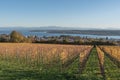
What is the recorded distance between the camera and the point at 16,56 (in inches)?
1121

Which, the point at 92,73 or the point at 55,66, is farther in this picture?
the point at 55,66

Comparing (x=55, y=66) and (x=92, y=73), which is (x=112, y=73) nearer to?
(x=92, y=73)

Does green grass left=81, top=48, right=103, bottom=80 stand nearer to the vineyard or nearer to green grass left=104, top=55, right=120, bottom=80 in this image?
the vineyard

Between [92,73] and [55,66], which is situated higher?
[92,73]

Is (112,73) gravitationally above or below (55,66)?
above

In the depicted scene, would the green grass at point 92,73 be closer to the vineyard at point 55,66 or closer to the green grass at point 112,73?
the vineyard at point 55,66

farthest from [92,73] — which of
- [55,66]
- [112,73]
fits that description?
[55,66]

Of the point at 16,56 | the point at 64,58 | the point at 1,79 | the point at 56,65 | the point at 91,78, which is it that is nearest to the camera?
the point at 1,79

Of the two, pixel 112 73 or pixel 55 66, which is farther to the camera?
pixel 55 66

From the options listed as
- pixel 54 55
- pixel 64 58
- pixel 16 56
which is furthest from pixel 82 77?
pixel 16 56

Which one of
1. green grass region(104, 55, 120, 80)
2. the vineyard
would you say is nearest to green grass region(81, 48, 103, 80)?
the vineyard

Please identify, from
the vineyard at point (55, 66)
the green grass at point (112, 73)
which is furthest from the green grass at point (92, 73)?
the green grass at point (112, 73)

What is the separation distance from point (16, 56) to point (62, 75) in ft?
41.6

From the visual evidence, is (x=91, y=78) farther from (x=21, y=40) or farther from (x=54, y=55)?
(x=21, y=40)
